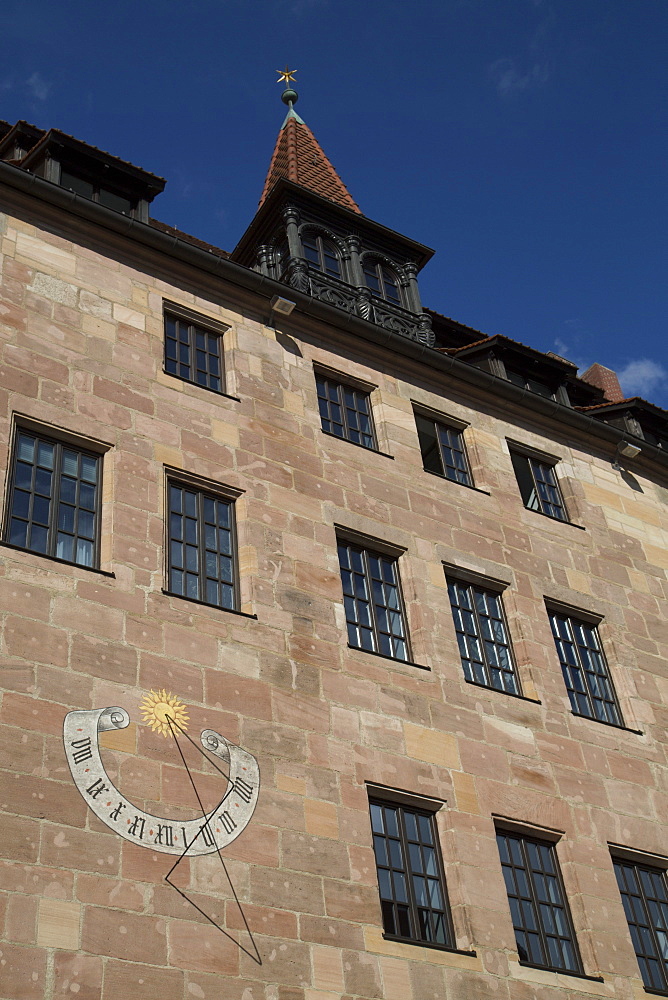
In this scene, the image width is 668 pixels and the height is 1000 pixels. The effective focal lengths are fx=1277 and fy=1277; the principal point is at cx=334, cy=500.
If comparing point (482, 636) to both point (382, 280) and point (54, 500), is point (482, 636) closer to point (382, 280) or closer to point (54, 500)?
point (54, 500)

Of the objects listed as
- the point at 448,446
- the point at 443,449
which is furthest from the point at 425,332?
the point at 443,449

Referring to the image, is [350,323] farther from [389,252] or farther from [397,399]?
→ [389,252]

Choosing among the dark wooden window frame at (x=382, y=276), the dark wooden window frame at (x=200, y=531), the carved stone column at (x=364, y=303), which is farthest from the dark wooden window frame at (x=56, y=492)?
the dark wooden window frame at (x=382, y=276)

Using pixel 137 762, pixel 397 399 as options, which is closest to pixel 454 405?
pixel 397 399

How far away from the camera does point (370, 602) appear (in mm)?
A: 17234

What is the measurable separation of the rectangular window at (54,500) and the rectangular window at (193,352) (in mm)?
2618

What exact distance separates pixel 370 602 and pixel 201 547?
2.56m

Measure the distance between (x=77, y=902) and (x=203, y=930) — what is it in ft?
4.40

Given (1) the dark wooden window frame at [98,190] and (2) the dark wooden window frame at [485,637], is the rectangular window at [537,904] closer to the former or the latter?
(2) the dark wooden window frame at [485,637]

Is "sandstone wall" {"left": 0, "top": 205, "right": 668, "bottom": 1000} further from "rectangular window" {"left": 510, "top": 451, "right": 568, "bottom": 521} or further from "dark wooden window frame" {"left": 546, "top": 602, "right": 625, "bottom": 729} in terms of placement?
"rectangular window" {"left": 510, "top": 451, "right": 568, "bottom": 521}

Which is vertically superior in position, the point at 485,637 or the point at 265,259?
the point at 265,259

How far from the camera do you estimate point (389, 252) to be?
24266mm

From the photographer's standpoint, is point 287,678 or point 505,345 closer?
point 287,678

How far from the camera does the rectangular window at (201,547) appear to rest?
15.7 metres
